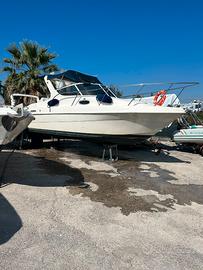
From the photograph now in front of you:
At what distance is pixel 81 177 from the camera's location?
5910 mm

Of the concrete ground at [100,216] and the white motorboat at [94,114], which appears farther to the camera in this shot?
the white motorboat at [94,114]

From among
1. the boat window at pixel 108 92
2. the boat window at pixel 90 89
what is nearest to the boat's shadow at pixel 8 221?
the boat window at pixel 90 89

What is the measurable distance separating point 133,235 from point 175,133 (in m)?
6.44

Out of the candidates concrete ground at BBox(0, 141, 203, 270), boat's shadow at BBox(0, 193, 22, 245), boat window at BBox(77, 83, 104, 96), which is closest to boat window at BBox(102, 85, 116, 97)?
boat window at BBox(77, 83, 104, 96)

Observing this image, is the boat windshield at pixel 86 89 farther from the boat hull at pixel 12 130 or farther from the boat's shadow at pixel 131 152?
the boat hull at pixel 12 130

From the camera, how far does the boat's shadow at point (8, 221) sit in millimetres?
3305

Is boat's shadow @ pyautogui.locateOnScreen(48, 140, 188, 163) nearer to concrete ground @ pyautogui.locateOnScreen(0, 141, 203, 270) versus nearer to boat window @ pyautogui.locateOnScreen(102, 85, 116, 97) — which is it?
concrete ground @ pyautogui.locateOnScreen(0, 141, 203, 270)

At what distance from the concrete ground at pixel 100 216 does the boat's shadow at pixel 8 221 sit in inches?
0.5

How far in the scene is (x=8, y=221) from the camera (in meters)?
3.67

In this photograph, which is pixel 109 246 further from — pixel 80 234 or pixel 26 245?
pixel 26 245

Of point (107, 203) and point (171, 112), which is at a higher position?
point (171, 112)

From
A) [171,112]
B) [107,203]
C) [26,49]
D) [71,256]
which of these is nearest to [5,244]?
[71,256]

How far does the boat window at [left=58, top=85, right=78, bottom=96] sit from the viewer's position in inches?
326

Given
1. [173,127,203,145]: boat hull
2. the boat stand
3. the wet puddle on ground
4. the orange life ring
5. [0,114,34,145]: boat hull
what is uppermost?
the orange life ring
